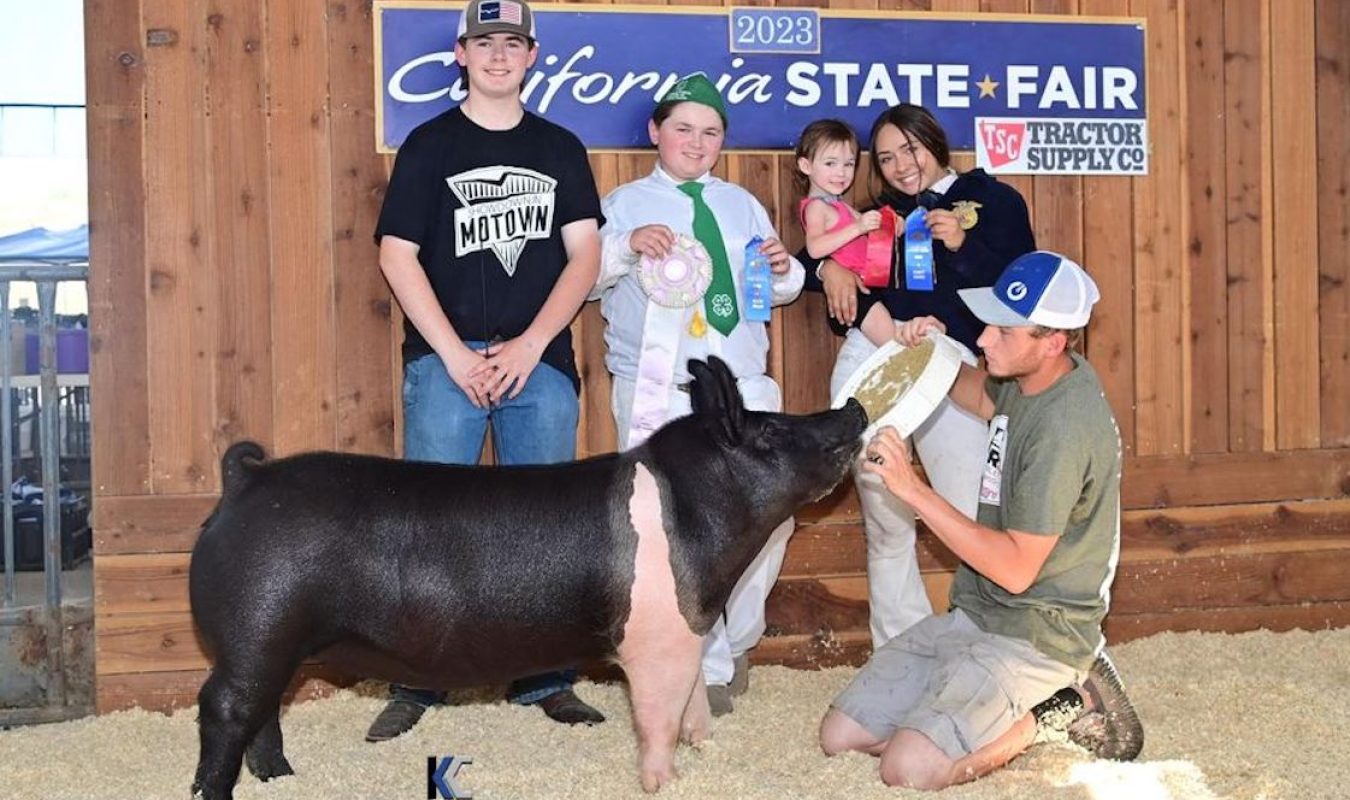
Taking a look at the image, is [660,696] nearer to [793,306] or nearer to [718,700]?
[718,700]

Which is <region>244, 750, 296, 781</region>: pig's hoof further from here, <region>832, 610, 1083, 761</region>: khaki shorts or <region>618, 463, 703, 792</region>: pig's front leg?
<region>832, 610, 1083, 761</region>: khaki shorts

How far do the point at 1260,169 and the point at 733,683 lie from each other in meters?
2.76

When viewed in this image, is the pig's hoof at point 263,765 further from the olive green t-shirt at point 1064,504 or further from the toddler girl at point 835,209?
the toddler girl at point 835,209

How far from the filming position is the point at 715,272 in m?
4.05

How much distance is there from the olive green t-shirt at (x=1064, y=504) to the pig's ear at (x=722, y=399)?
728mm

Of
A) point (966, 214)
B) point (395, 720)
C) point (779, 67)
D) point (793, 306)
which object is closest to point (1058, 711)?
point (966, 214)

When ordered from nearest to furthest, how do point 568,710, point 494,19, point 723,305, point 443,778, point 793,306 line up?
point 443,778 < point 494,19 < point 568,710 < point 723,305 < point 793,306

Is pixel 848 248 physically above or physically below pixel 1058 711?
above

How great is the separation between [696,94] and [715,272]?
21.4 inches

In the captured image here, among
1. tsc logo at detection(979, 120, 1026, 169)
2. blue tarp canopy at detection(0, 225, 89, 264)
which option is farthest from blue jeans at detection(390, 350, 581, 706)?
blue tarp canopy at detection(0, 225, 89, 264)

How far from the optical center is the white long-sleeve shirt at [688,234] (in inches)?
158

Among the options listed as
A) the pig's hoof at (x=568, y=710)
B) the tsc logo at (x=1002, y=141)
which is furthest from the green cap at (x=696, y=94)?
the pig's hoof at (x=568, y=710)

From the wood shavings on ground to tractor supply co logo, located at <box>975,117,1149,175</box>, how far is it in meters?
1.74

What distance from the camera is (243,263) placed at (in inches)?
167
